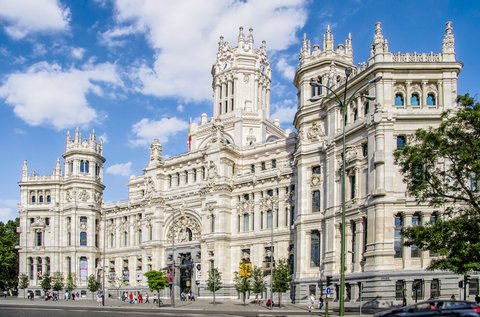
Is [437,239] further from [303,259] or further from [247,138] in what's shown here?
[247,138]

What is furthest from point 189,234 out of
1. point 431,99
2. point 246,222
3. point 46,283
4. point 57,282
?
point 431,99

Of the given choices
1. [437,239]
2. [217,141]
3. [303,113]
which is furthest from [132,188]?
[437,239]

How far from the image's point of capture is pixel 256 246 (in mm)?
76625

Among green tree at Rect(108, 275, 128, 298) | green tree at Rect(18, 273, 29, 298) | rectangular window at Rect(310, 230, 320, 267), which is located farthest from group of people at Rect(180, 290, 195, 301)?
green tree at Rect(18, 273, 29, 298)

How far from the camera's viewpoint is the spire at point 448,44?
A: 173ft

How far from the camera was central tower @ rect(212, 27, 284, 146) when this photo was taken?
91.2m

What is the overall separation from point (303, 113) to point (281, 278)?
62.2ft

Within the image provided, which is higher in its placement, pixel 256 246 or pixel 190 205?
pixel 190 205

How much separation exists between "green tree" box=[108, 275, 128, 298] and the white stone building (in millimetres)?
1147

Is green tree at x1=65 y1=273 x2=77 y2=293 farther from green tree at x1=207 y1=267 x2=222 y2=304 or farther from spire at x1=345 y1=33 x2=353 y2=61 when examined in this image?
spire at x1=345 y1=33 x2=353 y2=61

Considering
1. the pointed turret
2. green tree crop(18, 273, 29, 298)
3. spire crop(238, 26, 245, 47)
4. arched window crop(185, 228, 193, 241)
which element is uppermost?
spire crop(238, 26, 245, 47)

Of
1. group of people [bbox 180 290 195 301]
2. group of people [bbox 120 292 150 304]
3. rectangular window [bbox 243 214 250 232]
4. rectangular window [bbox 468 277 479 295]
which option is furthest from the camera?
group of people [bbox 180 290 195 301]

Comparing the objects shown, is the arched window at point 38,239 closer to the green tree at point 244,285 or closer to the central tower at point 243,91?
the central tower at point 243,91

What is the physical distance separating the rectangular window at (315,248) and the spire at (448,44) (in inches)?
892
